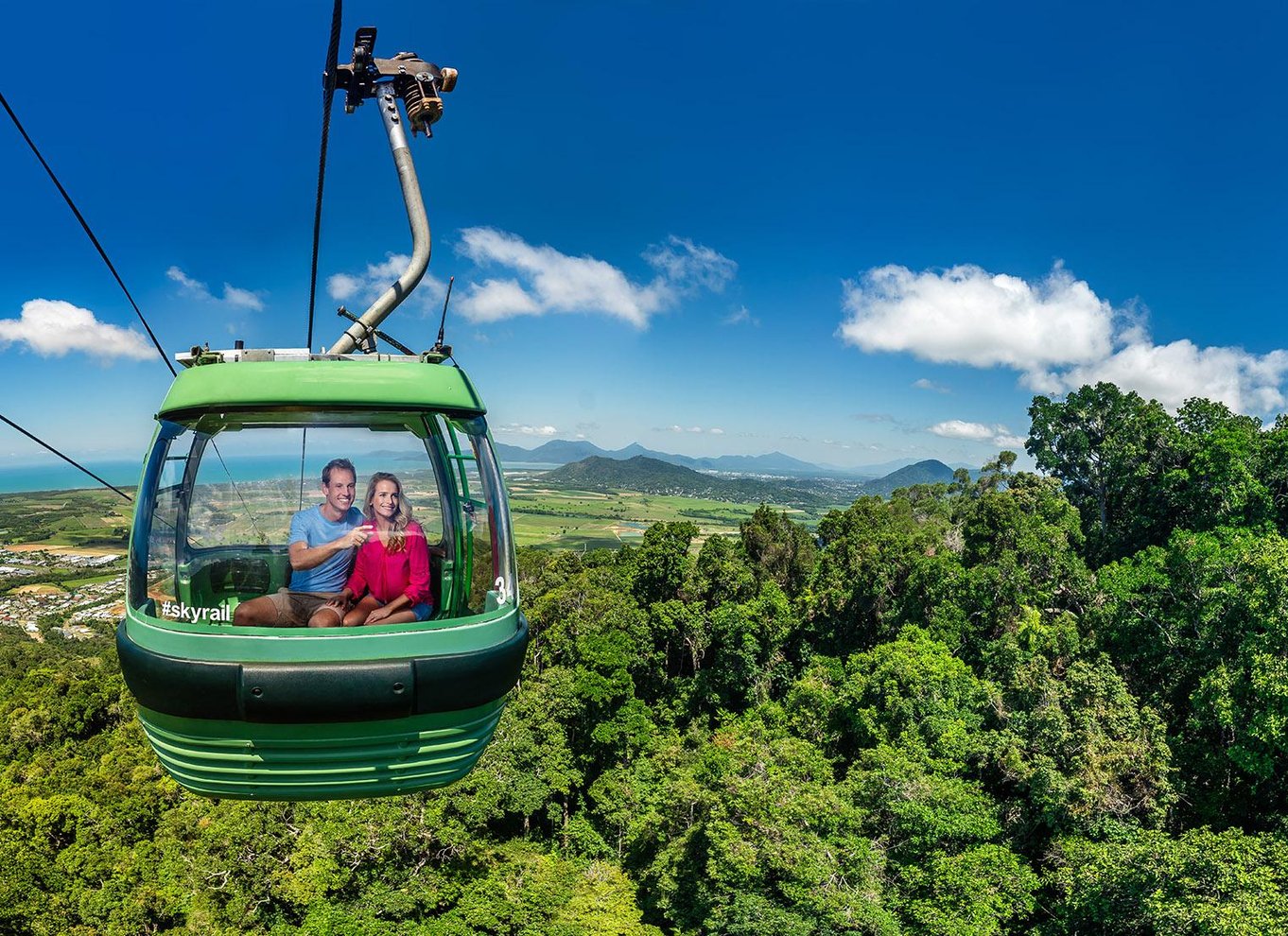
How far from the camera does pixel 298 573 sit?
317 centimetres

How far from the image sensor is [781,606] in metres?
29.0

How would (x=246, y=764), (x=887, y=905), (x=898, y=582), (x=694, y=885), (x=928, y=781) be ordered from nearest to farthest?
(x=246, y=764)
(x=887, y=905)
(x=928, y=781)
(x=694, y=885)
(x=898, y=582)

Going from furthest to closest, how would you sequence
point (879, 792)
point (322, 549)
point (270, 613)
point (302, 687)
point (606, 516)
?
point (606, 516) → point (879, 792) → point (322, 549) → point (270, 613) → point (302, 687)

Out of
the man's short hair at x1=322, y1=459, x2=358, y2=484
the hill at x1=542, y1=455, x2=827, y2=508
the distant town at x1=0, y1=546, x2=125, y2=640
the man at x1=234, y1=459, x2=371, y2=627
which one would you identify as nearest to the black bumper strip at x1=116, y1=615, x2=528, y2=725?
the man at x1=234, y1=459, x2=371, y2=627

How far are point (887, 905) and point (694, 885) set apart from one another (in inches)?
185

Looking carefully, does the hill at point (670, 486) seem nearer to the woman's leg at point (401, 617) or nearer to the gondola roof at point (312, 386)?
the woman's leg at point (401, 617)

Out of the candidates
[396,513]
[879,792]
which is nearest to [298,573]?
[396,513]

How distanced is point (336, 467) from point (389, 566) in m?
0.55

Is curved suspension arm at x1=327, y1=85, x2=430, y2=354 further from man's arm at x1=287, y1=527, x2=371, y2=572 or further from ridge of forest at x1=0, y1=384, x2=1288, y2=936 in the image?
ridge of forest at x1=0, y1=384, x2=1288, y2=936

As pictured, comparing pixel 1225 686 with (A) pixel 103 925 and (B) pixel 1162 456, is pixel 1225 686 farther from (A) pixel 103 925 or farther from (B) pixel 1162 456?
(A) pixel 103 925

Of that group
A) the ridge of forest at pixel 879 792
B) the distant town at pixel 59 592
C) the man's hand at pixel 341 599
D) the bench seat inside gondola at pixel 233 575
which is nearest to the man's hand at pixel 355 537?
the man's hand at pixel 341 599

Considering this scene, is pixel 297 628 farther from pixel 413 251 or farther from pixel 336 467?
pixel 413 251

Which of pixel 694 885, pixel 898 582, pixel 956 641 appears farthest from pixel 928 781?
pixel 898 582

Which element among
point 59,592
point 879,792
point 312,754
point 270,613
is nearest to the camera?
point 312,754
